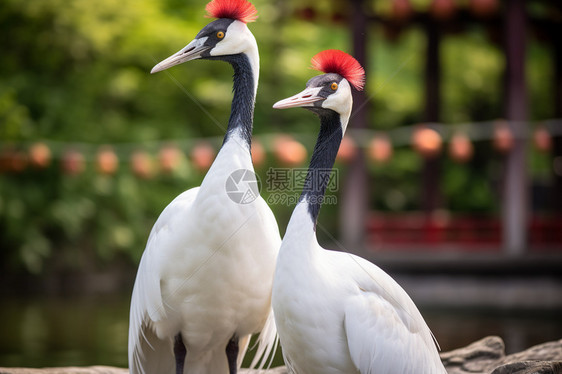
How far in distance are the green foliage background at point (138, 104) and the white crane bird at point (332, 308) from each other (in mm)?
6741

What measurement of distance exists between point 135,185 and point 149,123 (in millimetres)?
1326

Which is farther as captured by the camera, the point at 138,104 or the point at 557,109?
the point at 138,104

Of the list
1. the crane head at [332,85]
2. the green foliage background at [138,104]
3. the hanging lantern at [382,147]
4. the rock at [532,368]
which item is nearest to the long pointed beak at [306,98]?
the crane head at [332,85]

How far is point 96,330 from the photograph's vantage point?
307 inches

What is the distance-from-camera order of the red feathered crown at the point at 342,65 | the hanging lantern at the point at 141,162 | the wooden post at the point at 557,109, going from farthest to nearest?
the wooden post at the point at 557,109
the hanging lantern at the point at 141,162
the red feathered crown at the point at 342,65

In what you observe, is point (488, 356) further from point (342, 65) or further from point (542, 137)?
point (542, 137)

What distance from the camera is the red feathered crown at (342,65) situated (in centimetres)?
332

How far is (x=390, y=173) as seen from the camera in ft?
51.1

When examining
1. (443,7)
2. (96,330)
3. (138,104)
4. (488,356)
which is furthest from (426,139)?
(138,104)

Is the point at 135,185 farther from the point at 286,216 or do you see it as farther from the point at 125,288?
the point at 286,216

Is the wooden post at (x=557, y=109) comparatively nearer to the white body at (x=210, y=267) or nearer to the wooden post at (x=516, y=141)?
the wooden post at (x=516, y=141)

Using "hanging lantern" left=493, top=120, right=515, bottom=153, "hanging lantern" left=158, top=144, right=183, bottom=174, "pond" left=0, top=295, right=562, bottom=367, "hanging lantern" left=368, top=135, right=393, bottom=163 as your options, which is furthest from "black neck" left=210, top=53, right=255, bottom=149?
"hanging lantern" left=493, top=120, right=515, bottom=153

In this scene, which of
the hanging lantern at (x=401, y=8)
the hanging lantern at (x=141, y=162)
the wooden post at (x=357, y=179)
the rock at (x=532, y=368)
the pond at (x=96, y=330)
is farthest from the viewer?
the wooden post at (x=357, y=179)

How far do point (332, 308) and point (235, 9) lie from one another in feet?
5.31
